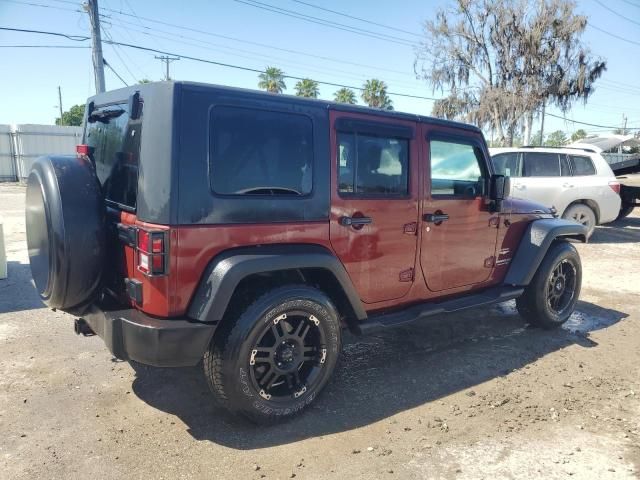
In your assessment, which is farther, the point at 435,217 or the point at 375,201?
the point at 435,217

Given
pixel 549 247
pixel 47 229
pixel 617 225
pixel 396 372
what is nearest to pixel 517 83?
pixel 617 225

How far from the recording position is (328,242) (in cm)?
326

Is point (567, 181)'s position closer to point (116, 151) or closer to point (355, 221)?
point (355, 221)

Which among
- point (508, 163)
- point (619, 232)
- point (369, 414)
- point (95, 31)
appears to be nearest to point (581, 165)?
point (508, 163)

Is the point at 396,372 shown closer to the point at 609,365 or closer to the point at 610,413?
the point at 610,413

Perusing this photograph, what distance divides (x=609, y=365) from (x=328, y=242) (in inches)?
110

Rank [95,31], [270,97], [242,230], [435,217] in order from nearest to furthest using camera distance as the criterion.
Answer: [242,230] → [270,97] → [435,217] → [95,31]

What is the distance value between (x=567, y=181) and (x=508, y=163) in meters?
1.19

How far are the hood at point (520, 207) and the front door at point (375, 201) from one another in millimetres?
1272

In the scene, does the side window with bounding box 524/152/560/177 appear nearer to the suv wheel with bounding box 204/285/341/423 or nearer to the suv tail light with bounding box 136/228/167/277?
the suv wheel with bounding box 204/285/341/423

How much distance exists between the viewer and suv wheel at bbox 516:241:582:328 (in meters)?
4.82

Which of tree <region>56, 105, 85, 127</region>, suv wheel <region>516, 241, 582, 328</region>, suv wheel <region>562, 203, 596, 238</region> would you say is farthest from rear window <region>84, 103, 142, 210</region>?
tree <region>56, 105, 85, 127</region>

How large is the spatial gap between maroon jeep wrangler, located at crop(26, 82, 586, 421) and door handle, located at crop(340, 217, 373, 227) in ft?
0.05

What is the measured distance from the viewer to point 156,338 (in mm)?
2664
